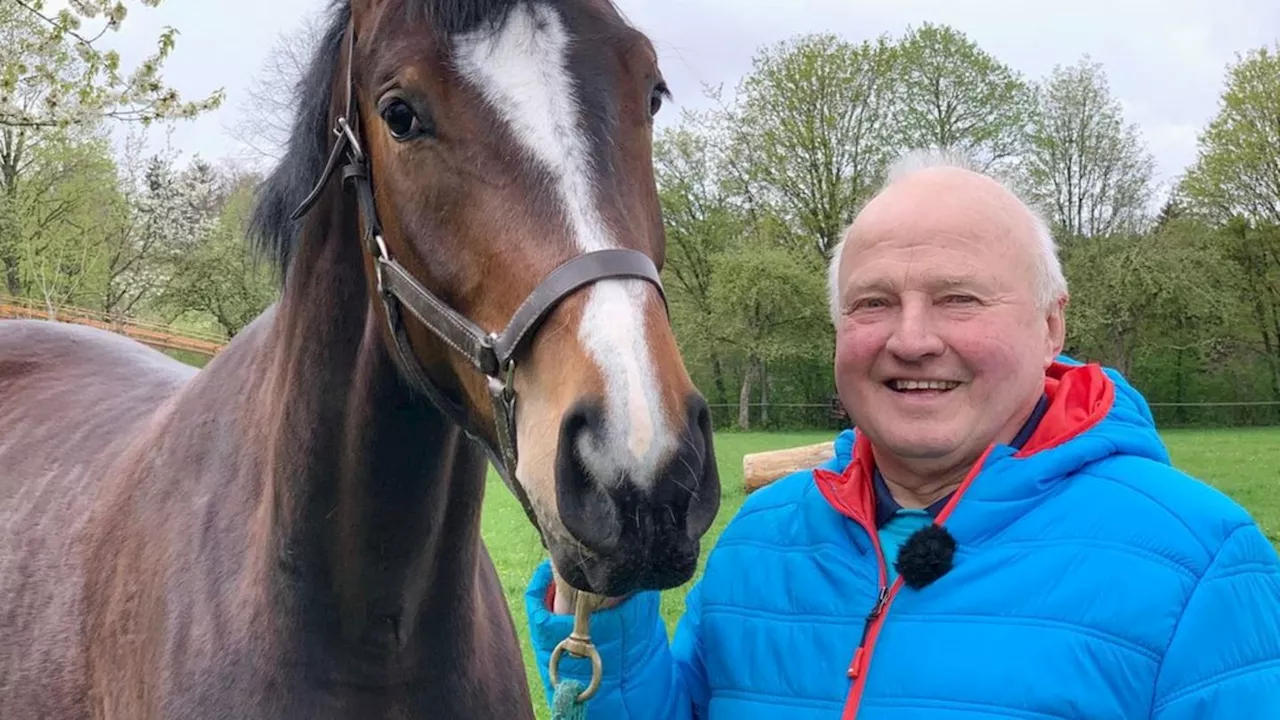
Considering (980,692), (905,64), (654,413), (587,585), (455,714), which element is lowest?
(455,714)

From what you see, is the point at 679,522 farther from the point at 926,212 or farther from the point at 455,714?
the point at 455,714

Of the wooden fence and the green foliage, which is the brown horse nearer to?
the wooden fence

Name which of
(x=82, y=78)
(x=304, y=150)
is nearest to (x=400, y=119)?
(x=304, y=150)

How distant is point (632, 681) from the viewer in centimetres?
189

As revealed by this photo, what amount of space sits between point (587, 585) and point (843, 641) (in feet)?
1.74

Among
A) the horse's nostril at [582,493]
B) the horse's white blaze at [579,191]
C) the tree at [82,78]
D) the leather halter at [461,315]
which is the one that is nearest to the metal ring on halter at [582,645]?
the leather halter at [461,315]

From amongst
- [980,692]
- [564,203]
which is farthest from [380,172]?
[980,692]

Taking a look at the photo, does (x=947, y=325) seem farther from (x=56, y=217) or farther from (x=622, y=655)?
(x=56, y=217)

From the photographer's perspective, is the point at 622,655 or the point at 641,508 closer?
the point at 641,508


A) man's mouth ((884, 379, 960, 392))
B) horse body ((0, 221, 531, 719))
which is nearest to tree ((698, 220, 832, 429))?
horse body ((0, 221, 531, 719))

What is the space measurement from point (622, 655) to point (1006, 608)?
2.33 feet

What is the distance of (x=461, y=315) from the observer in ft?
5.92

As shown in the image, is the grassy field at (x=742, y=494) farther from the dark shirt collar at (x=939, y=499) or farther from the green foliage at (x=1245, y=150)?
the green foliage at (x=1245, y=150)

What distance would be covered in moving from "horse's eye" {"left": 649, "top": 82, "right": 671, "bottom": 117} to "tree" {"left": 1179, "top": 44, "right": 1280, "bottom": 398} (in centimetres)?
3428
